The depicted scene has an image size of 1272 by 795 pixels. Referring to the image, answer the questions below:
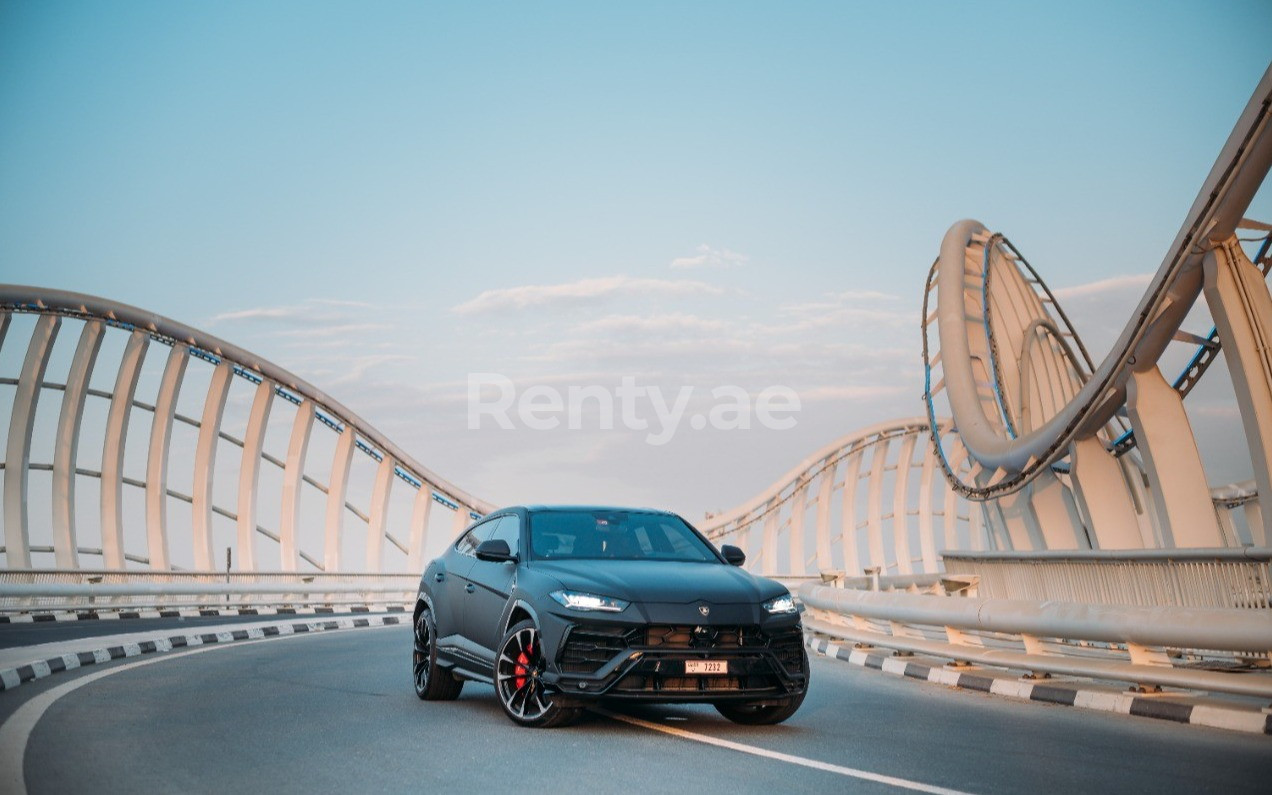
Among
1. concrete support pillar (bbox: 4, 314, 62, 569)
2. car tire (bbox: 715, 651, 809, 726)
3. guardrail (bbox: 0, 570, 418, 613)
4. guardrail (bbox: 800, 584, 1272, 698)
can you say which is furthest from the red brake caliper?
concrete support pillar (bbox: 4, 314, 62, 569)

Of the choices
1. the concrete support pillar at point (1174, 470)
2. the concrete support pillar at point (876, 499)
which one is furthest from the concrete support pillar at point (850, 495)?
the concrete support pillar at point (1174, 470)

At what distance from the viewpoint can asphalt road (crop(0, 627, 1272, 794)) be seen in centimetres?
725

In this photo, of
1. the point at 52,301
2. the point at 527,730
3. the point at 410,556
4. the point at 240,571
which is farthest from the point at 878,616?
the point at 410,556

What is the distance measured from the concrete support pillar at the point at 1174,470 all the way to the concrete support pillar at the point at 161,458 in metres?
19.8

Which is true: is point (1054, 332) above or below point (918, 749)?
above

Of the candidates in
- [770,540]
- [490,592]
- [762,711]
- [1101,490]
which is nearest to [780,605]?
[762,711]

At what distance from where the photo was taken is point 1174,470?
25.6 meters

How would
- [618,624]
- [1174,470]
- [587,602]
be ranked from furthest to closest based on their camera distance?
[1174,470] < [587,602] < [618,624]

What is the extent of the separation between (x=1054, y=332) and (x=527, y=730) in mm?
40277

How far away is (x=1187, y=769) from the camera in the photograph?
7762 millimetres

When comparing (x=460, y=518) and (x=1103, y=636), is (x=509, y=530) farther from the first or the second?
(x=460, y=518)

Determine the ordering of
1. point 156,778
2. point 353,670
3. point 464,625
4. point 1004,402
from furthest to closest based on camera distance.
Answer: point 1004,402 < point 353,670 < point 464,625 < point 156,778

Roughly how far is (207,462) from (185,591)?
244 inches

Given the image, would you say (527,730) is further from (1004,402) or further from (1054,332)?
(1054,332)
